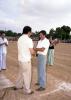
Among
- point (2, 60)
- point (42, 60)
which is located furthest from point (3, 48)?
point (42, 60)

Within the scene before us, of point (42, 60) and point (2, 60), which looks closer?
→ point (42, 60)

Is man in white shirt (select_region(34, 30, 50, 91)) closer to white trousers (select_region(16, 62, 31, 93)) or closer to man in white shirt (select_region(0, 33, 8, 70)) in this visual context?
white trousers (select_region(16, 62, 31, 93))

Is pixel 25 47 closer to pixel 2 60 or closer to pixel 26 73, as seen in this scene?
pixel 26 73

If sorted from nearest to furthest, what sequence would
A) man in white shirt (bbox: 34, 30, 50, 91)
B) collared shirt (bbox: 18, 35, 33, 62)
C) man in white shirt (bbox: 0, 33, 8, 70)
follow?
collared shirt (bbox: 18, 35, 33, 62)
man in white shirt (bbox: 34, 30, 50, 91)
man in white shirt (bbox: 0, 33, 8, 70)

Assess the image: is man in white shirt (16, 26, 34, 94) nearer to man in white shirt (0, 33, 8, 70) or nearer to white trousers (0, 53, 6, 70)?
man in white shirt (0, 33, 8, 70)

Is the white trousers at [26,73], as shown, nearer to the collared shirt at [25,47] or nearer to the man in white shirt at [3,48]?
the collared shirt at [25,47]

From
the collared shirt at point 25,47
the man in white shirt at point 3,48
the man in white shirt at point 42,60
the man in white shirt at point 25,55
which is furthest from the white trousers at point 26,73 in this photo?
the man in white shirt at point 3,48

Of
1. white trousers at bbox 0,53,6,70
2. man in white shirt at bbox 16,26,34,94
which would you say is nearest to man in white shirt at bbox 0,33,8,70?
white trousers at bbox 0,53,6,70

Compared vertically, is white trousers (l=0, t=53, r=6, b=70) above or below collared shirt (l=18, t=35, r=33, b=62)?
below

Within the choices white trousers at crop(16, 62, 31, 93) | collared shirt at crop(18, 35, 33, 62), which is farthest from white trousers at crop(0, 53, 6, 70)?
collared shirt at crop(18, 35, 33, 62)

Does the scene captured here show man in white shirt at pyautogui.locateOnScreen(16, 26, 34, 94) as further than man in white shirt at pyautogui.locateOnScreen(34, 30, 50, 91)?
No

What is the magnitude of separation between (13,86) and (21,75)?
39.8 inches

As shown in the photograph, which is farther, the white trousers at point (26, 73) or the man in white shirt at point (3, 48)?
the man in white shirt at point (3, 48)

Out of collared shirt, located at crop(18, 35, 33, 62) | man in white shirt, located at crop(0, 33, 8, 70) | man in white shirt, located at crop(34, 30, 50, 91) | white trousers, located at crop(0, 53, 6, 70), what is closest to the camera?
collared shirt, located at crop(18, 35, 33, 62)
